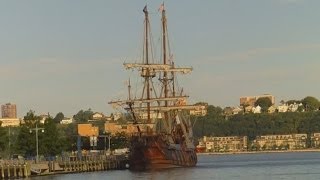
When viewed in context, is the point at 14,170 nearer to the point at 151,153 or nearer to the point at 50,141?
the point at 50,141

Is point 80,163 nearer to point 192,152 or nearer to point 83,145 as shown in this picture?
point 192,152

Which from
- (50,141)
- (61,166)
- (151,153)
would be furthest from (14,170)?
(151,153)

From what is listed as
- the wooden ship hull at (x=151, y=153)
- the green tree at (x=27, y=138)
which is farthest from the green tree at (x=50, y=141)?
the wooden ship hull at (x=151, y=153)

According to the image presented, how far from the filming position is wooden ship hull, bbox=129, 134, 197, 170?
144 meters

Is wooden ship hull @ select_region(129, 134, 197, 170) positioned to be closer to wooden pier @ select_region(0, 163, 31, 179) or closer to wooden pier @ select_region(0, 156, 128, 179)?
wooden pier @ select_region(0, 156, 128, 179)

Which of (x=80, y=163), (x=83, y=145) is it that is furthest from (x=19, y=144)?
(x=83, y=145)

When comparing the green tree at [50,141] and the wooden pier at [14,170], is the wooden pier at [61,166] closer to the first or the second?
the wooden pier at [14,170]

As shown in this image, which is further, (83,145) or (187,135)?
(83,145)

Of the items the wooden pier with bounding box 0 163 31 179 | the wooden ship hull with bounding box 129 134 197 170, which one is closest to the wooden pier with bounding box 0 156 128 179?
the wooden pier with bounding box 0 163 31 179

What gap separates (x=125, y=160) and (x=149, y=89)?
12.9 m

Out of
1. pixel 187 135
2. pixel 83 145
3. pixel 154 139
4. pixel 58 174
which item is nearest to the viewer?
pixel 58 174

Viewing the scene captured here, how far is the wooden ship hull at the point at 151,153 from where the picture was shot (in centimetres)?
14362

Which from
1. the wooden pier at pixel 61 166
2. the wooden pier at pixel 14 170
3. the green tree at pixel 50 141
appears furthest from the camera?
the green tree at pixel 50 141

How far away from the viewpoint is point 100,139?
199 m
